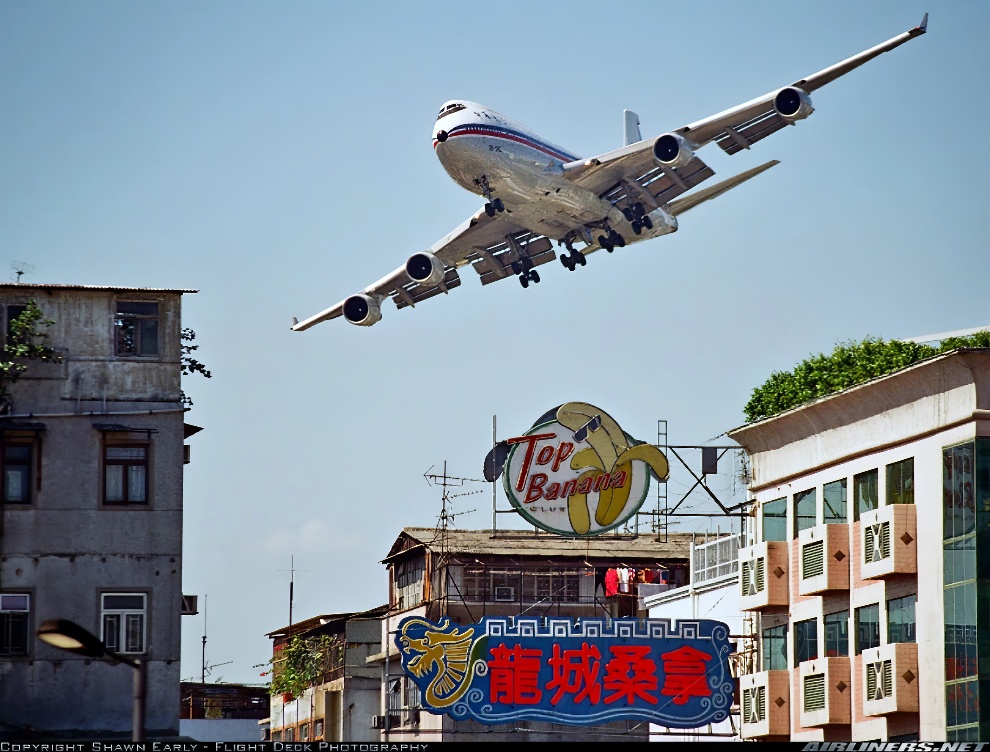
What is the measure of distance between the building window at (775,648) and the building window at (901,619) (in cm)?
508

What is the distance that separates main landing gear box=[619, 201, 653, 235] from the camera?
64.4 m

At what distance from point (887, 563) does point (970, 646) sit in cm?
286

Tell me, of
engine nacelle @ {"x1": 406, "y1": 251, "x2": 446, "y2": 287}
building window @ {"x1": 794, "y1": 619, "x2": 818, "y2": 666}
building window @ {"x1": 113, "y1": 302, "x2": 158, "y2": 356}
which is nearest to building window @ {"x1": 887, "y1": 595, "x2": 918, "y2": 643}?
building window @ {"x1": 794, "y1": 619, "x2": 818, "y2": 666}

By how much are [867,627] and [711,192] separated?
105 feet

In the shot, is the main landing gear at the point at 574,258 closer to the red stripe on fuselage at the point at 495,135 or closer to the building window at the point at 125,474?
the red stripe on fuselage at the point at 495,135

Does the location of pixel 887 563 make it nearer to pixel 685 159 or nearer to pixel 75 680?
pixel 75 680

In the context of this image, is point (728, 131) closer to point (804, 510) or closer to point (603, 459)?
point (603, 459)

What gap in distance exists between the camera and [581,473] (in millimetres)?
45156

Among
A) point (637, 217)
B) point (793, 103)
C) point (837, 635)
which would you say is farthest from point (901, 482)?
point (637, 217)

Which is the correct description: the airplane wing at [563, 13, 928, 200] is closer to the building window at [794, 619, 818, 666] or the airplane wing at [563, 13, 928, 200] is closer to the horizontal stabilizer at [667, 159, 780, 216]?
the horizontal stabilizer at [667, 159, 780, 216]

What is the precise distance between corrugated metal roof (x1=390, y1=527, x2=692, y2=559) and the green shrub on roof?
10.1 meters

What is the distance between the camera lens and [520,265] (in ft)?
230

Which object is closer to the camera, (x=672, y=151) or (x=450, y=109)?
(x=672, y=151)

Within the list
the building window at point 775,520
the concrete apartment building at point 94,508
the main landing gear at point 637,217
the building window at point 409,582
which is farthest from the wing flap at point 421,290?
the concrete apartment building at point 94,508
